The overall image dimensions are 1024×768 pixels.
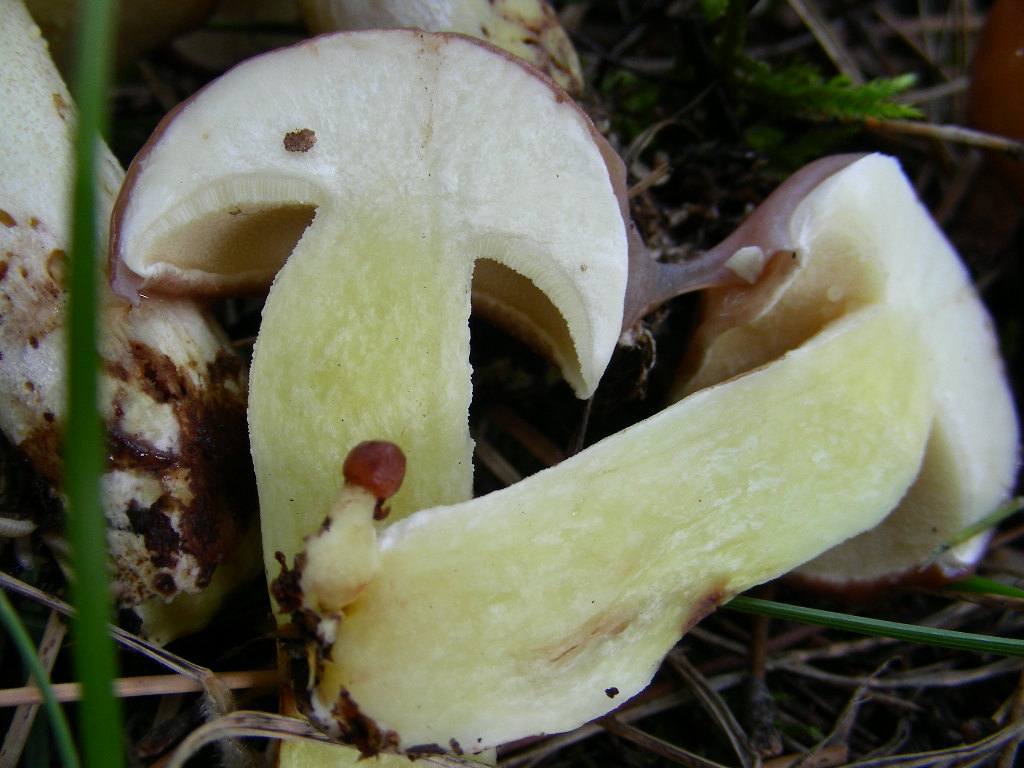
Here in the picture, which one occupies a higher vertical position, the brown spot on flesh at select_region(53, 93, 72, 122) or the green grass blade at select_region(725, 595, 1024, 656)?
the brown spot on flesh at select_region(53, 93, 72, 122)

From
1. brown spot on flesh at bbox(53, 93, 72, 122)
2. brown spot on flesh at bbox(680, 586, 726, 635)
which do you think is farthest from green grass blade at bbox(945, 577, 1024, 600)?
brown spot on flesh at bbox(53, 93, 72, 122)

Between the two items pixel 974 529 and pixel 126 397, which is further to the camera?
pixel 974 529

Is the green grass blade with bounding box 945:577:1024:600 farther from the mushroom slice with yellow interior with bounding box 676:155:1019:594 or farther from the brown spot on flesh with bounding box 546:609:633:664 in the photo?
the brown spot on flesh with bounding box 546:609:633:664

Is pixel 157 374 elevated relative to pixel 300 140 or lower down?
lower down

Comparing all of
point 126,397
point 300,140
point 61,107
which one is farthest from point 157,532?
point 61,107

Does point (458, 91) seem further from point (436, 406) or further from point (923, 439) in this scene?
point (923, 439)

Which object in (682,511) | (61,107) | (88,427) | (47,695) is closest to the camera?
(88,427)

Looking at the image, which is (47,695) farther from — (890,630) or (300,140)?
(890,630)
